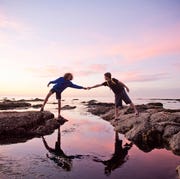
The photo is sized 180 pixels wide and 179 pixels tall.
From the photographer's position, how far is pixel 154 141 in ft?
35.9

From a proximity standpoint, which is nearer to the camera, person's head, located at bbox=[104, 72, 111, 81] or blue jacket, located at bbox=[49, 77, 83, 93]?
person's head, located at bbox=[104, 72, 111, 81]

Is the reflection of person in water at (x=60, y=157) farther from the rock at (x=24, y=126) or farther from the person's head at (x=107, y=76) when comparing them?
the person's head at (x=107, y=76)

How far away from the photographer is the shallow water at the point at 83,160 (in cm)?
668

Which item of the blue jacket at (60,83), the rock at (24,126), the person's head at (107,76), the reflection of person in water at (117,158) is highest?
the person's head at (107,76)

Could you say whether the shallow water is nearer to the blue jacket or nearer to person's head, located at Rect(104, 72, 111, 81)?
person's head, located at Rect(104, 72, 111, 81)

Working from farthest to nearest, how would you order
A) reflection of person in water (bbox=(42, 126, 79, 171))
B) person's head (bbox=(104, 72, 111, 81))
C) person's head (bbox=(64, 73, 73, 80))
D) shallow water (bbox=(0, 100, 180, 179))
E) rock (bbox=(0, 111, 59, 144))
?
person's head (bbox=(64, 73, 73, 80))
person's head (bbox=(104, 72, 111, 81))
rock (bbox=(0, 111, 59, 144))
reflection of person in water (bbox=(42, 126, 79, 171))
shallow water (bbox=(0, 100, 180, 179))

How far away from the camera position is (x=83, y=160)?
8055 millimetres

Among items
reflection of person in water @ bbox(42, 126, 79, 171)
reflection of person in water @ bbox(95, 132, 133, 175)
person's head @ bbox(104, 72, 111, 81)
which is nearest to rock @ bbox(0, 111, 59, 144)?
reflection of person in water @ bbox(42, 126, 79, 171)

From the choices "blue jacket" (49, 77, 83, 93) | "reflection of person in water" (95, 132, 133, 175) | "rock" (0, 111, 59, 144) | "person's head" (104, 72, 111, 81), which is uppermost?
"person's head" (104, 72, 111, 81)

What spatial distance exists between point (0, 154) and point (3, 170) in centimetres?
183

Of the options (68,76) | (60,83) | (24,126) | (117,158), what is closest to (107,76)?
(68,76)

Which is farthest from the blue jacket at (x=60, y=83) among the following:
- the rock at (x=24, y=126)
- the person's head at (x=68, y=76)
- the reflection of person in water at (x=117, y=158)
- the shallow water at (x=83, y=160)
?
the reflection of person in water at (x=117, y=158)

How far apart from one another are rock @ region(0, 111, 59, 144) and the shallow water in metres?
1.06

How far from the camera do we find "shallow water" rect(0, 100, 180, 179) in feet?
21.9
